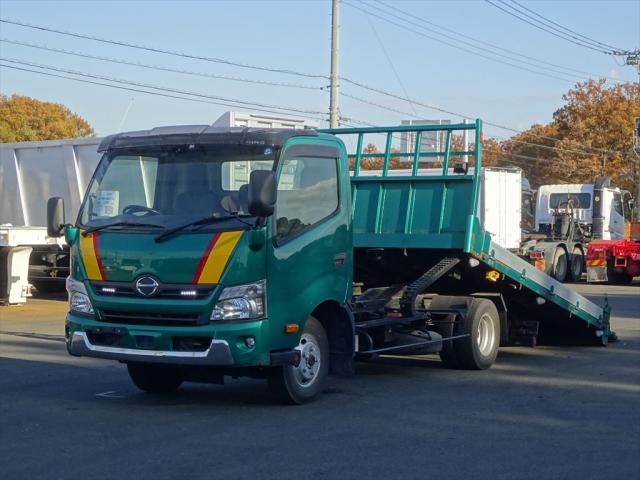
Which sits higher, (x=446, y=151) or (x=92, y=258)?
(x=446, y=151)

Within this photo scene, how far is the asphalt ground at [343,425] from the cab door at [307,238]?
3.27 ft

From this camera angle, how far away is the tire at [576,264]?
2909 cm

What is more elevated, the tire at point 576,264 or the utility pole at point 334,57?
the utility pole at point 334,57

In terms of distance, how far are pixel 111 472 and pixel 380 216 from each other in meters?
5.34

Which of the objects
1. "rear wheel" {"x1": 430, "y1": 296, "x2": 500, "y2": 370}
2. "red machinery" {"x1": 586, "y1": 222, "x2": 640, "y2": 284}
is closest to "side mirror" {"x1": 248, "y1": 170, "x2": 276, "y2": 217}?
"rear wheel" {"x1": 430, "y1": 296, "x2": 500, "y2": 370}

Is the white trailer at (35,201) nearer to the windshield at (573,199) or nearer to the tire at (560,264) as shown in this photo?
the tire at (560,264)

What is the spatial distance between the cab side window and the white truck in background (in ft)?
62.2

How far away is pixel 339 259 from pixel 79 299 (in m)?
2.44

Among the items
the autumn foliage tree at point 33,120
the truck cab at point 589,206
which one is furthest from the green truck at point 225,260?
the autumn foliage tree at point 33,120

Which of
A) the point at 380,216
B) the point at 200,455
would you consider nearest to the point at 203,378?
the point at 200,455

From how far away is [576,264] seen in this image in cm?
2930

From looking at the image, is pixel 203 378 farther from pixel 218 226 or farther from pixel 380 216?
pixel 380 216

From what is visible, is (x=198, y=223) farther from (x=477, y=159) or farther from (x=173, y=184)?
(x=477, y=159)

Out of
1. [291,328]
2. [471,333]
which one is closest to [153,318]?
[291,328]
